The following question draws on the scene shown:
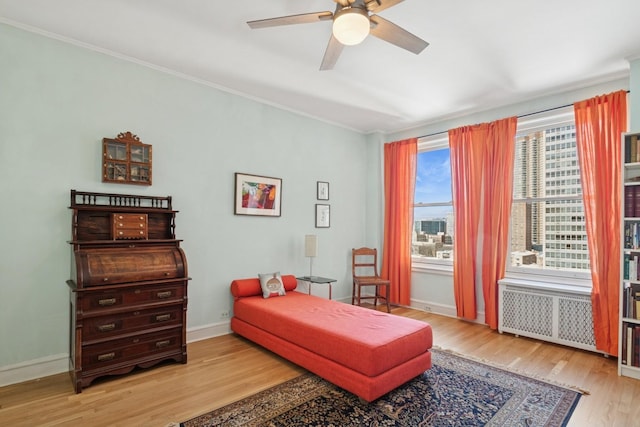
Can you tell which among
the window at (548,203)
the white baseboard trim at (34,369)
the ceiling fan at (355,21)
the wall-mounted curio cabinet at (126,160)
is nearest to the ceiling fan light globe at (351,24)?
the ceiling fan at (355,21)

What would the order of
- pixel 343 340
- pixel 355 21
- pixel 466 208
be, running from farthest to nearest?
1. pixel 466 208
2. pixel 343 340
3. pixel 355 21

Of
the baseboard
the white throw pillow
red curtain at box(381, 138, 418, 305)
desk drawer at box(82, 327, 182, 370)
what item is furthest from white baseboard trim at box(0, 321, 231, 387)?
red curtain at box(381, 138, 418, 305)

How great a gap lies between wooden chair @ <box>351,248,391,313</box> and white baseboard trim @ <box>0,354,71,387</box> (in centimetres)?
352

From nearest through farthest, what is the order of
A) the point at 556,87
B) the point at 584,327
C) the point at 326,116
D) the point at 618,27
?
1. the point at 618,27
2. the point at 584,327
3. the point at 556,87
4. the point at 326,116

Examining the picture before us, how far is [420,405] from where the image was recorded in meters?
2.53

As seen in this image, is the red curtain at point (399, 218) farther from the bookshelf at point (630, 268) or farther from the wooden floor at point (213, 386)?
the bookshelf at point (630, 268)

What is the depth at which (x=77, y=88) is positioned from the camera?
312 centimetres

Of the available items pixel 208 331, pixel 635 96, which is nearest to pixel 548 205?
pixel 635 96

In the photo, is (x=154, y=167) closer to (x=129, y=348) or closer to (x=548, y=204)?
(x=129, y=348)

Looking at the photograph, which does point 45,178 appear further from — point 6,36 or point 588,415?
point 588,415

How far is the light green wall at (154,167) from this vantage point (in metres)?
2.84

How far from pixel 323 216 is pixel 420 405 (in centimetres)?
309

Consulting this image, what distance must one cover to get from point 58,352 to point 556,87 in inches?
225

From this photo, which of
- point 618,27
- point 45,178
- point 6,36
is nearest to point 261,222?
point 45,178
